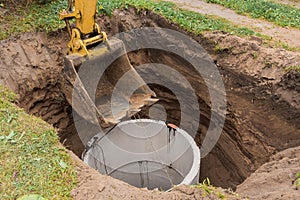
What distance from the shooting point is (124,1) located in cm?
898

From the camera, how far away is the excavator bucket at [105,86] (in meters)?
5.84

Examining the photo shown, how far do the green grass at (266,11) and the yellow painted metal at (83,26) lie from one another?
4.54m

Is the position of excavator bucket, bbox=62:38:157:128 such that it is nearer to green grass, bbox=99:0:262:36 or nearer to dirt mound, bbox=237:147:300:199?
green grass, bbox=99:0:262:36

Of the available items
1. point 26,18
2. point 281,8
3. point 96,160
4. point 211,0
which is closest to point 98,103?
point 96,160

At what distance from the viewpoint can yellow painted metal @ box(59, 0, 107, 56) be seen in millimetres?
5598

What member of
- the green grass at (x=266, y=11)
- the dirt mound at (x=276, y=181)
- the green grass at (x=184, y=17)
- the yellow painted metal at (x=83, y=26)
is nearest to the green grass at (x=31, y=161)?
the yellow painted metal at (x=83, y=26)

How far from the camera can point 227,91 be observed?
23.1ft

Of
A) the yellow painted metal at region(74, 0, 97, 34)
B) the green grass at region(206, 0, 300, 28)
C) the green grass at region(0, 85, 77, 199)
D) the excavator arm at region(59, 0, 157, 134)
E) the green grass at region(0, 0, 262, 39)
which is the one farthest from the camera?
the green grass at region(206, 0, 300, 28)

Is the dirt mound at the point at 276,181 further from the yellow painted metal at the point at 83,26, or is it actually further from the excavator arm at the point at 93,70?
the yellow painted metal at the point at 83,26

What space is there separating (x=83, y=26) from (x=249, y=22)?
174 inches

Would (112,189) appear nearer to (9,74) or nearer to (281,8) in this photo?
(9,74)

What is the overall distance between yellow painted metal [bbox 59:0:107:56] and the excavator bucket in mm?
151

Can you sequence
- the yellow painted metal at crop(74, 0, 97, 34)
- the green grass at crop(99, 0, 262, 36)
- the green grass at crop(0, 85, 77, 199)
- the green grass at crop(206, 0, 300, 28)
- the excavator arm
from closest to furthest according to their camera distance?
1. the green grass at crop(0, 85, 77, 199)
2. the yellow painted metal at crop(74, 0, 97, 34)
3. the excavator arm
4. the green grass at crop(99, 0, 262, 36)
5. the green grass at crop(206, 0, 300, 28)

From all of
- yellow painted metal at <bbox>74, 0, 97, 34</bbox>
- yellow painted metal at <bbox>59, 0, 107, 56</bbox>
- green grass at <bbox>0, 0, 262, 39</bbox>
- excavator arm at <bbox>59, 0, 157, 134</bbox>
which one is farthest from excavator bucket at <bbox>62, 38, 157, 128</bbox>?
green grass at <bbox>0, 0, 262, 39</bbox>
